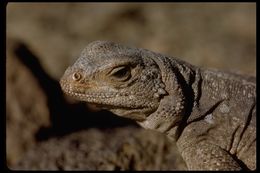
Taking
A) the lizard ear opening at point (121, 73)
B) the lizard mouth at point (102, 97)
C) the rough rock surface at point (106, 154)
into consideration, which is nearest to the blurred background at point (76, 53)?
the rough rock surface at point (106, 154)

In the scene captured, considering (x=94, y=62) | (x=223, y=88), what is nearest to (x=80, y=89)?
(x=94, y=62)

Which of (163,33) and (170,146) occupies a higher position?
(163,33)

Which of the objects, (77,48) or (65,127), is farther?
(77,48)

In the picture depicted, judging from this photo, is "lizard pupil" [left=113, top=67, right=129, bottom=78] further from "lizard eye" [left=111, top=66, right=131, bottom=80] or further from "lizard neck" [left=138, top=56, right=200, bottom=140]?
"lizard neck" [left=138, top=56, right=200, bottom=140]

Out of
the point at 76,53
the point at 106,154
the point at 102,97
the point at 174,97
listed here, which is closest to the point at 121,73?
the point at 102,97

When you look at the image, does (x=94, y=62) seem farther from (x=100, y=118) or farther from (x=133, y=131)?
(x=100, y=118)

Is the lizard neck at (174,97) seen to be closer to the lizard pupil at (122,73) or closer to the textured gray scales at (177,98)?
the textured gray scales at (177,98)
